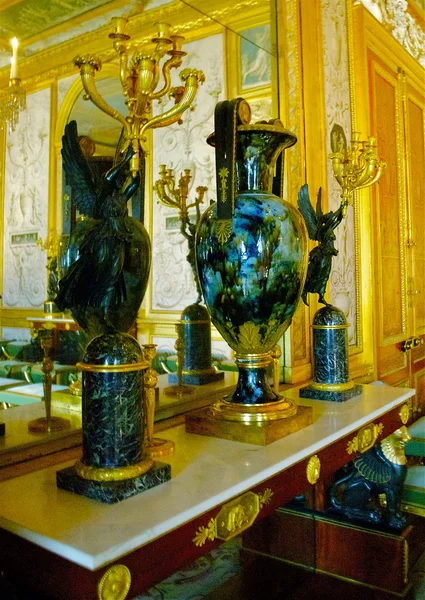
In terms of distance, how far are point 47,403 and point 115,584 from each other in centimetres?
64

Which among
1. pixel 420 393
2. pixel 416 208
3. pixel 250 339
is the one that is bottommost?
pixel 420 393

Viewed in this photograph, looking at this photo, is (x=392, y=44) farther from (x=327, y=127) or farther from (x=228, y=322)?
A: (x=228, y=322)

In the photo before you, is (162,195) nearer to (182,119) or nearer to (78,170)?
(182,119)

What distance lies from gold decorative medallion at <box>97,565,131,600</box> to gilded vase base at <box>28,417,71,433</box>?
1.90ft

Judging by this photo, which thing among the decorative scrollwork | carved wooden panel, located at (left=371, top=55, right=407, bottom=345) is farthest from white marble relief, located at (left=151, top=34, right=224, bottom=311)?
carved wooden panel, located at (left=371, top=55, right=407, bottom=345)

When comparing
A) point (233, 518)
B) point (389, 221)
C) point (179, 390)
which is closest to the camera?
point (233, 518)

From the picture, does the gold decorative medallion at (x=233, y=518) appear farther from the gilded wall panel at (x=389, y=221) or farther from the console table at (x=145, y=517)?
the gilded wall panel at (x=389, y=221)

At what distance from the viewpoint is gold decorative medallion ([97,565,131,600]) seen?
2.64 feet

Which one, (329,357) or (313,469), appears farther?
(329,357)

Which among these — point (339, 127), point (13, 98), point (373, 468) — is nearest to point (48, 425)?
point (13, 98)

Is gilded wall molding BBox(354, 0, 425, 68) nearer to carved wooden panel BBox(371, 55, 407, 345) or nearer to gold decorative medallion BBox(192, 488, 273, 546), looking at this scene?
carved wooden panel BBox(371, 55, 407, 345)

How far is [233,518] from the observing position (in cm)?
108

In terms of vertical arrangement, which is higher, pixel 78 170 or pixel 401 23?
pixel 401 23

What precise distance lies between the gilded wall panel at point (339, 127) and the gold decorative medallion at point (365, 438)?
1062mm
